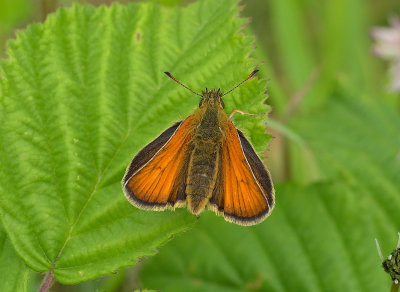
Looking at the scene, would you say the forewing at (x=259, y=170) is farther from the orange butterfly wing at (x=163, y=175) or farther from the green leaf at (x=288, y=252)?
the green leaf at (x=288, y=252)

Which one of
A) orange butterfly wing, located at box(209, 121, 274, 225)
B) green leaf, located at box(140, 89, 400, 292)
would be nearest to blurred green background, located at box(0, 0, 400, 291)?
green leaf, located at box(140, 89, 400, 292)

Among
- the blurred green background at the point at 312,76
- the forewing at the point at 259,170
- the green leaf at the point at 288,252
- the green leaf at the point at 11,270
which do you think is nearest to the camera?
the green leaf at the point at 11,270

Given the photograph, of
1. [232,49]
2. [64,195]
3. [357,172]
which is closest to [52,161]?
[64,195]

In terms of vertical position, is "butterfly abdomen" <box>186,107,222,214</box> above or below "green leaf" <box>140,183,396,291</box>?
above

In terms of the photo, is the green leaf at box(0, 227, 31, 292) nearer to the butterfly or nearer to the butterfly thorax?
the butterfly

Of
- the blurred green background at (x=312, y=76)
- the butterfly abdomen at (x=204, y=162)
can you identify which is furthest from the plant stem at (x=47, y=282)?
the blurred green background at (x=312, y=76)

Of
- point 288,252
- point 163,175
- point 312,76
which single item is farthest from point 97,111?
point 312,76
